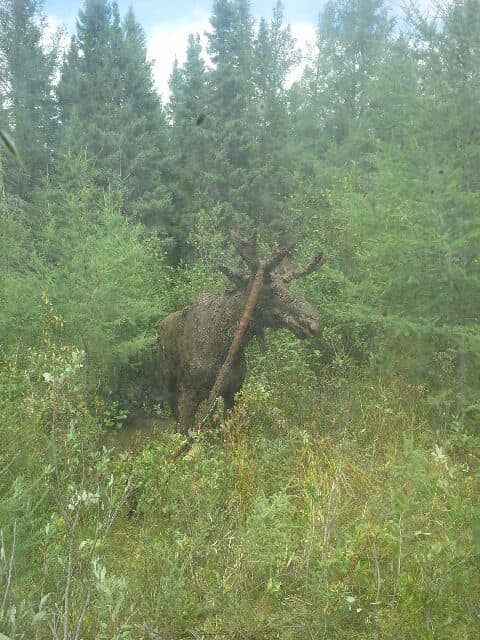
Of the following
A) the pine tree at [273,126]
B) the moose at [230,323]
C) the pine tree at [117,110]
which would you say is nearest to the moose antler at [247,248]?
the moose at [230,323]

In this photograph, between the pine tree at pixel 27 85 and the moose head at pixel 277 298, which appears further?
the moose head at pixel 277 298

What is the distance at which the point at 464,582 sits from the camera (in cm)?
360

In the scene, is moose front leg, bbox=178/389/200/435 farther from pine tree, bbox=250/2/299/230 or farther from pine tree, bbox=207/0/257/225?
pine tree, bbox=250/2/299/230

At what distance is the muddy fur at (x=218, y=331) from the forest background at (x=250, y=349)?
58cm

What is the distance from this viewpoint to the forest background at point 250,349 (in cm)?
364

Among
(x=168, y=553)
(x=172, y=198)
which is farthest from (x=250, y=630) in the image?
(x=172, y=198)

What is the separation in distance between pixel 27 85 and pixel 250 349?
5179mm

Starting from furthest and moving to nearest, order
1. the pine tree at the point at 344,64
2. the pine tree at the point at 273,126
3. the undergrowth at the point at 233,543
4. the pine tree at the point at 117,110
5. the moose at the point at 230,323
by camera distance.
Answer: the pine tree at the point at 273,126, the pine tree at the point at 344,64, the pine tree at the point at 117,110, the moose at the point at 230,323, the undergrowth at the point at 233,543

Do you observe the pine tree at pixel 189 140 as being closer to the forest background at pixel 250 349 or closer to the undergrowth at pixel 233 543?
the forest background at pixel 250 349

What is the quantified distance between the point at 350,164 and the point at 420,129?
422 inches

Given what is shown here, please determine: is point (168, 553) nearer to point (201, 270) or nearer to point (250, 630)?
point (250, 630)

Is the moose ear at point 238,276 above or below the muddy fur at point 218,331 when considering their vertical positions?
above

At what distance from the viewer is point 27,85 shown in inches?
327

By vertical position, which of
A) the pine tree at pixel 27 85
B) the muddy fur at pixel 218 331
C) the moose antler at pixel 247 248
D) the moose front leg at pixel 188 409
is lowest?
the moose front leg at pixel 188 409
